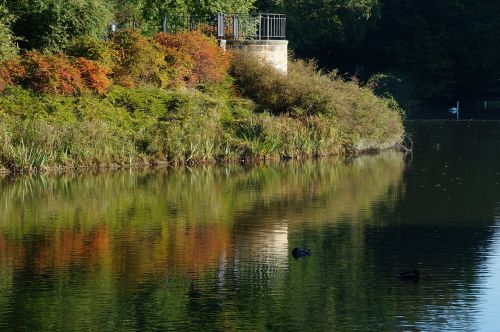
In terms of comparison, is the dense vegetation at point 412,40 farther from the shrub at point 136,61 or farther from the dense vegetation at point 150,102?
the shrub at point 136,61

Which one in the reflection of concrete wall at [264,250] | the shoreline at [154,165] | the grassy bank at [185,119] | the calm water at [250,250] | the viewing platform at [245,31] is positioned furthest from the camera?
the viewing platform at [245,31]

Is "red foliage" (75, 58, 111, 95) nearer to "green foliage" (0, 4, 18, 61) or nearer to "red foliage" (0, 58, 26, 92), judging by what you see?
"red foliage" (0, 58, 26, 92)

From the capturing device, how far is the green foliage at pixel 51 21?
46719mm

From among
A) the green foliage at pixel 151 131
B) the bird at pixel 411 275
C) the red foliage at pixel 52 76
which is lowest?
the bird at pixel 411 275

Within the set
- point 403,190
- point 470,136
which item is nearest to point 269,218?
point 403,190

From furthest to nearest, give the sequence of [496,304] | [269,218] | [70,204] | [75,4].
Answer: [75,4] < [70,204] < [269,218] < [496,304]

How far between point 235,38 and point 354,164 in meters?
12.0

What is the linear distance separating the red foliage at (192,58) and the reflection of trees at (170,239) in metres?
8.08

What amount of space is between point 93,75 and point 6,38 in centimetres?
333

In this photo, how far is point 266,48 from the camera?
5338cm

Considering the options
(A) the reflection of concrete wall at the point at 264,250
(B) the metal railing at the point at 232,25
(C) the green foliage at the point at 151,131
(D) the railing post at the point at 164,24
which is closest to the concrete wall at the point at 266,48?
(B) the metal railing at the point at 232,25

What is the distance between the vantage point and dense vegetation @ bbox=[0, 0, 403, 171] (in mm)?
41594

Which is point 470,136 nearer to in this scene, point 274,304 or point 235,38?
point 235,38

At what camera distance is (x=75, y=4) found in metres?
47.0
